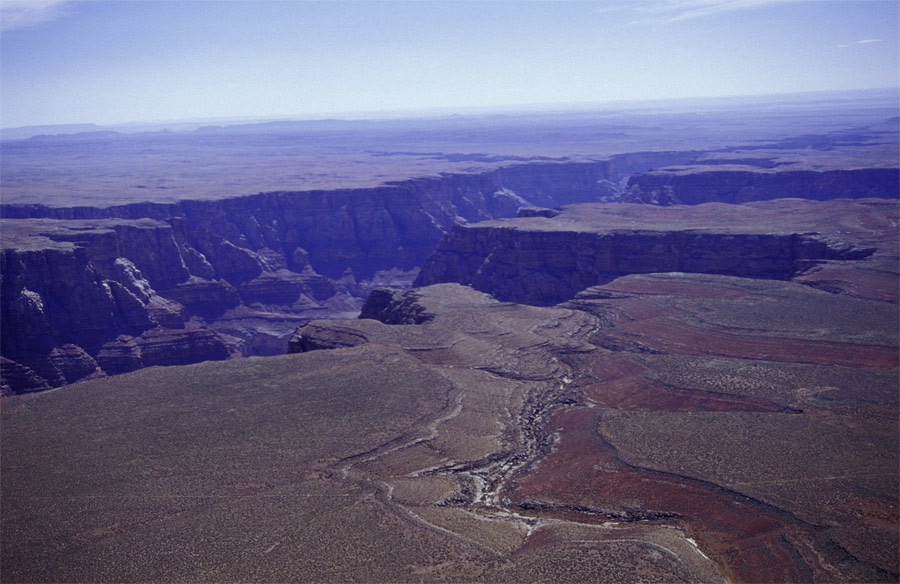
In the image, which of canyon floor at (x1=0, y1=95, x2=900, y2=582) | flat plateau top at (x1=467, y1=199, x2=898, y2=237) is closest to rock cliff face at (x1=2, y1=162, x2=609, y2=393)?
canyon floor at (x1=0, y1=95, x2=900, y2=582)

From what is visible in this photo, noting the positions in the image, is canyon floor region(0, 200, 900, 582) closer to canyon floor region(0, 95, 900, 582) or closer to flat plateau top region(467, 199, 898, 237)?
canyon floor region(0, 95, 900, 582)

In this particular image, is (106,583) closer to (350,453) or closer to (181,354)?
(350,453)

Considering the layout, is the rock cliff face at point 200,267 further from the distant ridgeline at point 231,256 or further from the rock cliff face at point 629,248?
the rock cliff face at point 629,248

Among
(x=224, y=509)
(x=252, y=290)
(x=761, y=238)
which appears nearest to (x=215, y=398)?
(x=224, y=509)

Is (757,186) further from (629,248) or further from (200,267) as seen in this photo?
(200,267)

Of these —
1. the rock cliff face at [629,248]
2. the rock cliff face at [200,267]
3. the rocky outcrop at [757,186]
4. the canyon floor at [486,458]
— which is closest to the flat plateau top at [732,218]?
the rock cliff face at [629,248]
